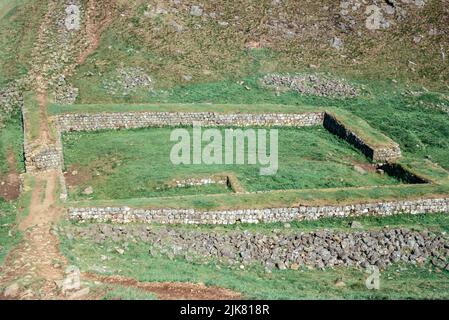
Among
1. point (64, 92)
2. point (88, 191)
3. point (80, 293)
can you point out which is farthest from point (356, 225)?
point (64, 92)

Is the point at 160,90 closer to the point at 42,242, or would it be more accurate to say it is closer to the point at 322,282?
the point at 42,242

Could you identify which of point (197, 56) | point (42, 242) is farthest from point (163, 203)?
point (197, 56)

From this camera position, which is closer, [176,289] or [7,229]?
[176,289]

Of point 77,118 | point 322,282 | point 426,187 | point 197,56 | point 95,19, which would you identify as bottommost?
point 322,282

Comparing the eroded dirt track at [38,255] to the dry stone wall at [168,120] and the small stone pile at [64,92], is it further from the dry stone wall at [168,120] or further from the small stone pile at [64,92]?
the small stone pile at [64,92]

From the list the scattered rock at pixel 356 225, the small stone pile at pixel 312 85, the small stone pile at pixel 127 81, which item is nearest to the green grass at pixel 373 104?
the small stone pile at pixel 312 85

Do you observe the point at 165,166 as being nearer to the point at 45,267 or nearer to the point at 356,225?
the point at 356,225
